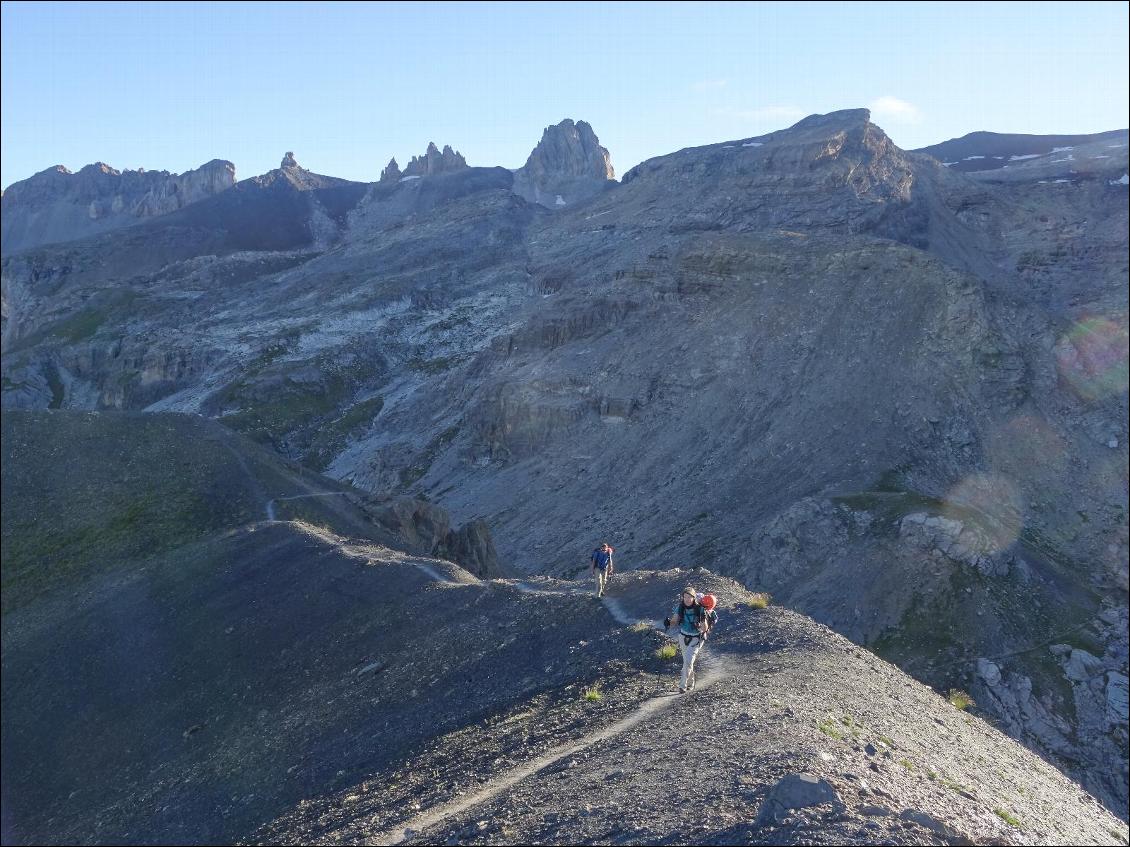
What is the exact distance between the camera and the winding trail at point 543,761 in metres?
14.0

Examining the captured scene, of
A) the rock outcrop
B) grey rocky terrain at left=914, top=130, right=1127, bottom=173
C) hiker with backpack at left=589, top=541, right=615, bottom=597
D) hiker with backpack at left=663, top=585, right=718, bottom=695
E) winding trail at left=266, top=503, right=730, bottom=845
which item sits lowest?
the rock outcrop

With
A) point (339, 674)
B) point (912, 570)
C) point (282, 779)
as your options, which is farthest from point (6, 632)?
point (912, 570)

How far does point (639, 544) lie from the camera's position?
2189 inches

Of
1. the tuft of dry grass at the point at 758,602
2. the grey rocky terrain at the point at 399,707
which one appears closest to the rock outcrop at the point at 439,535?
the grey rocky terrain at the point at 399,707

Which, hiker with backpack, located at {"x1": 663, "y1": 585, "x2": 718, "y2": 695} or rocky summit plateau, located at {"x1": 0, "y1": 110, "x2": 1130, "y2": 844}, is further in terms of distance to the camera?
hiker with backpack, located at {"x1": 663, "y1": 585, "x2": 718, "y2": 695}

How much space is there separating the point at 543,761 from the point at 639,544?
132 ft

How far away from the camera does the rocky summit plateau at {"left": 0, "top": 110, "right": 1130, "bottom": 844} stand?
16.2m

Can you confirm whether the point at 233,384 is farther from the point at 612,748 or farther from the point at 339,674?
the point at 612,748

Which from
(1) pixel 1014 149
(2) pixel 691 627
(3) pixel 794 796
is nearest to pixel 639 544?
(2) pixel 691 627

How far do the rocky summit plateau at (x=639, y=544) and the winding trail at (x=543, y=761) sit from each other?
10 cm

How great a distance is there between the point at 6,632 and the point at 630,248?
281 ft

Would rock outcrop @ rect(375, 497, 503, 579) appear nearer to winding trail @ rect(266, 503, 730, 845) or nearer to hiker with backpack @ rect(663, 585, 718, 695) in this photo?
winding trail @ rect(266, 503, 730, 845)

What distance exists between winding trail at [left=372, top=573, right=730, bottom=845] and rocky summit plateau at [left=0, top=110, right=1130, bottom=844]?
3.9 inches

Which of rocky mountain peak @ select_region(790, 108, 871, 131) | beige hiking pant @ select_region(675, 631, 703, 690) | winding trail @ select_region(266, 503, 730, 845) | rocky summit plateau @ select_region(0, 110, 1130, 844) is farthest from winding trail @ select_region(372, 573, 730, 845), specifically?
rocky mountain peak @ select_region(790, 108, 871, 131)
